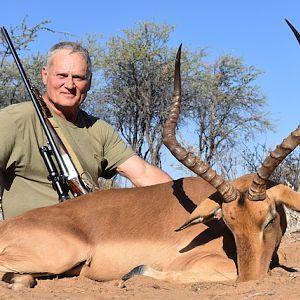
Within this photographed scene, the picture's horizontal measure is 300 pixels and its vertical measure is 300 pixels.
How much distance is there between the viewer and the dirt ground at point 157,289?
3.74 m

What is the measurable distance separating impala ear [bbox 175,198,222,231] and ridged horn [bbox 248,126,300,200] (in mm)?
337

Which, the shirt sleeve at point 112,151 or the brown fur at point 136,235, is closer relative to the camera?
the brown fur at point 136,235

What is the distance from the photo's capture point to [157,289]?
4219mm

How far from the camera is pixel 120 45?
26.8m

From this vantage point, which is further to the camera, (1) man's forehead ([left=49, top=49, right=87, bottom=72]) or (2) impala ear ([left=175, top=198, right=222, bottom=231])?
(1) man's forehead ([left=49, top=49, right=87, bottom=72])

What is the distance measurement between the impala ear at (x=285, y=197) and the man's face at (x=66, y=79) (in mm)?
2169

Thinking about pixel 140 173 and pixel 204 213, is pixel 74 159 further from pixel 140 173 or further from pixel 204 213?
pixel 204 213

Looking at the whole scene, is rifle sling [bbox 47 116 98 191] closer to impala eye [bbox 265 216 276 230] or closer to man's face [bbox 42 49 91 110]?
man's face [bbox 42 49 91 110]

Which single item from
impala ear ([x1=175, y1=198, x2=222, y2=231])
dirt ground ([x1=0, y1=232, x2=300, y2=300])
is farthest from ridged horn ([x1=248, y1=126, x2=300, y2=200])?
dirt ground ([x1=0, y1=232, x2=300, y2=300])

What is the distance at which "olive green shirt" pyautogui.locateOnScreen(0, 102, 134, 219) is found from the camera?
214 inches

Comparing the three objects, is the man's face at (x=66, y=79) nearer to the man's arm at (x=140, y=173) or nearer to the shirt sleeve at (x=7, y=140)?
the shirt sleeve at (x=7, y=140)

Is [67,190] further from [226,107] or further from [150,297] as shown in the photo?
[226,107]

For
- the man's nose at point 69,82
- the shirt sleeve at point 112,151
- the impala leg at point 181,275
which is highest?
the man's nose at point 69,82

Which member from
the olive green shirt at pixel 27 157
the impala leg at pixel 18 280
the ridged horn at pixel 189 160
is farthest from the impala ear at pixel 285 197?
the olive green shirt at pixel 27 157
